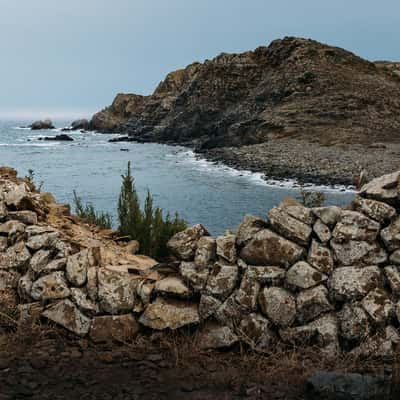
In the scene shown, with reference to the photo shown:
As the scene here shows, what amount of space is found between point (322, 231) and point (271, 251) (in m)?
0.70

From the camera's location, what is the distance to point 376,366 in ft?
18.7

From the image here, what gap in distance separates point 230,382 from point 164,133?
2852 inches

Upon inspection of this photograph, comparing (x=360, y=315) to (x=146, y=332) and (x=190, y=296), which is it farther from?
(x=146, y=332)

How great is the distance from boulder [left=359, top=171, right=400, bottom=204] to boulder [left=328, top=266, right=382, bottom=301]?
1.02 metres

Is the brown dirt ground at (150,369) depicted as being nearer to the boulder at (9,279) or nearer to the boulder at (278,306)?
the boulder at (278,306)

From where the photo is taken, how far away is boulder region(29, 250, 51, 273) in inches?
271

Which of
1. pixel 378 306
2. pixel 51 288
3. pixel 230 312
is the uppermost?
pixel 378 306

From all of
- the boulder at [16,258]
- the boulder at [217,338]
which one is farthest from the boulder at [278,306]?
the boulder at [16,258]

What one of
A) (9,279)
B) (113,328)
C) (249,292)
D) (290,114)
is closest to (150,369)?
(113,328)

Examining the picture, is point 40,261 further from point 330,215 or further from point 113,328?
point 330,215

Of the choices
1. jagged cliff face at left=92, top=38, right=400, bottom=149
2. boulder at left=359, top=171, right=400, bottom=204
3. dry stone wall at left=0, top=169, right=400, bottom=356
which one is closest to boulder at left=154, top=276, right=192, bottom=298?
dry stone wall at left=0, top=169, right=400, bottom=356

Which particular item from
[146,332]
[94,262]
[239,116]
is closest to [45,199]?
[94,262]

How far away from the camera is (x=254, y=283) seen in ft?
20.6

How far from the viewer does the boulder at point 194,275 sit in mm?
6477
